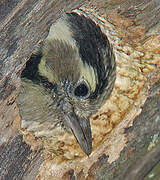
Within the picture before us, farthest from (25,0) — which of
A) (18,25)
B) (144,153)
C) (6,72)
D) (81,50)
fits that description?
(144,153)

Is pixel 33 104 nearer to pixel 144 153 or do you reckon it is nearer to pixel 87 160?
pixel 87 160

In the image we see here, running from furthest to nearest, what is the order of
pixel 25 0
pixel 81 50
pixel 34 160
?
pixel 81 50 → pixel 34 160 → pixel 25 0

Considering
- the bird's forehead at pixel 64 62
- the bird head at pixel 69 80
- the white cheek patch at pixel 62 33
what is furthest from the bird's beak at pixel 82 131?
the white cheek patch at pixel 62 33

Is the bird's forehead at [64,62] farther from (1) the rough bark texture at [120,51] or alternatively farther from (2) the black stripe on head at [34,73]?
(1) the rough bark texture at [120,51]

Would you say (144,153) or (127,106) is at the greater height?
(127,106)

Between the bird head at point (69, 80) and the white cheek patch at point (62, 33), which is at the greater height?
the white cheek patch at point (62, 33)

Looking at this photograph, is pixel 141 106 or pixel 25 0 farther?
pixel 141 106

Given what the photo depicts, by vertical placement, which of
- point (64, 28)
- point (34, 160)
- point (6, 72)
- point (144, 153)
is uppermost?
point (6, 72)
